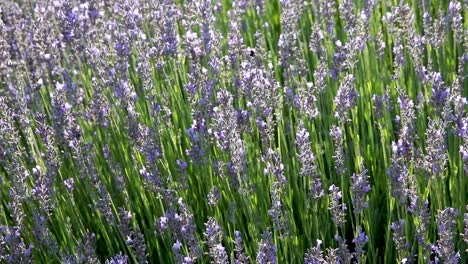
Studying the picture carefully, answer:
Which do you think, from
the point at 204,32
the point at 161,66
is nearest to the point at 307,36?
the point at 204,32

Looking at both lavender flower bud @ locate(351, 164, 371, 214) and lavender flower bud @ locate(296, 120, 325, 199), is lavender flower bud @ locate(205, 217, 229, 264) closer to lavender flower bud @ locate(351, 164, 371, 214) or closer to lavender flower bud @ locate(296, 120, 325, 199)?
lavender flower bud @ locate(296, 120, 325, 199)

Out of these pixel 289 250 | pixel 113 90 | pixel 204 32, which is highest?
pixel 204 32

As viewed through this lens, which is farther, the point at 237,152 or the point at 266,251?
the point at 237,152

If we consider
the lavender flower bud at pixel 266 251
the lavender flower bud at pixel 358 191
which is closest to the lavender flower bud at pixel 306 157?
the lavender flower bud at pixel 358 191

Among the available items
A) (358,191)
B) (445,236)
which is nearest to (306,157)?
(358,191)

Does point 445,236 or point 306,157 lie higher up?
point 306,157

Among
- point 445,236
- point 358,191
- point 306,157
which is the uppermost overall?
point 306,157

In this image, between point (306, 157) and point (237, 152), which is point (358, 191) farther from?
point (237, 152)

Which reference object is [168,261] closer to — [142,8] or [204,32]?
[204,32]
